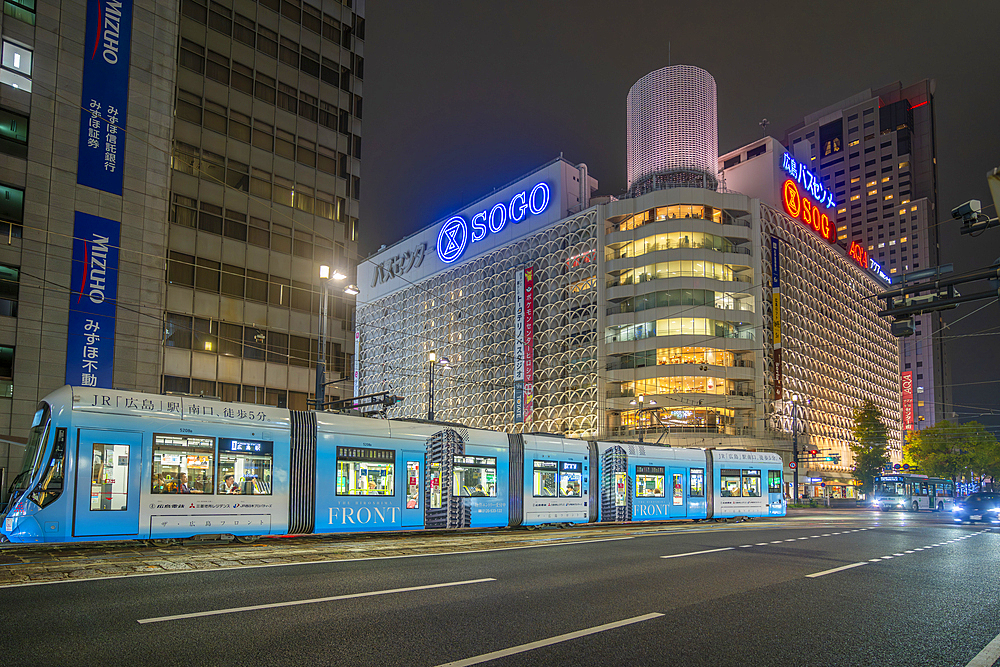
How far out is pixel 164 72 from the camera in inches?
1286

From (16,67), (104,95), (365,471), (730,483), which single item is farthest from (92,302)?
(730,483)

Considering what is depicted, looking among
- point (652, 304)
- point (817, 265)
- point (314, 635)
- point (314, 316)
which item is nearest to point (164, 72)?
point (314, 316)

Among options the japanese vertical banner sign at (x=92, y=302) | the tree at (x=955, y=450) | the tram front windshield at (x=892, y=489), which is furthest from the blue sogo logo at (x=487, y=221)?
the tree at (x=955, y=450)

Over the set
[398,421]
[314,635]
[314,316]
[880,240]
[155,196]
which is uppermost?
[880,240]

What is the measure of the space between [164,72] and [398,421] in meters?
23.5

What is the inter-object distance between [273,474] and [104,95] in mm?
22774

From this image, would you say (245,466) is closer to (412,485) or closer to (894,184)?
(412,485)

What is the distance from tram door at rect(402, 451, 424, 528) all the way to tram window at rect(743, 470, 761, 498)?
19.1m

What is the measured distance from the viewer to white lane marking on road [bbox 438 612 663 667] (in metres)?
5.59

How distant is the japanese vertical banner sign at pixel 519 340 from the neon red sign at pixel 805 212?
32492 millimetres

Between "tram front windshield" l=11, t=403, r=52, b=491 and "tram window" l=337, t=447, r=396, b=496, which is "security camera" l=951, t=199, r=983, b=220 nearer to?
"tram window" l=337, t=447, r=396, b=496

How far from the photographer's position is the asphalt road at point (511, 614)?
5906 millimetres

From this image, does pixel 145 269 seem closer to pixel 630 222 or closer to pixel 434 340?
pixel 630 222

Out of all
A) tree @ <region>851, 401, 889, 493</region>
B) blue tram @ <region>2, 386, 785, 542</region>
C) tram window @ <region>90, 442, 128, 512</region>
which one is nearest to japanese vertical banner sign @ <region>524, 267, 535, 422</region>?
tree @ <region>851, 401, 889, 493</region>
